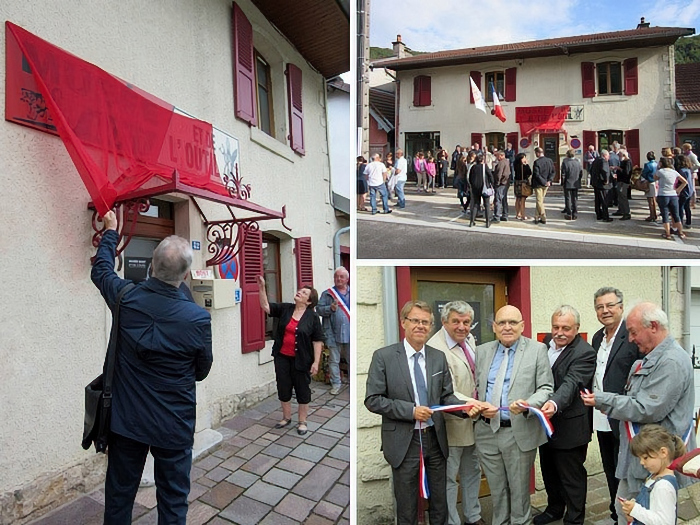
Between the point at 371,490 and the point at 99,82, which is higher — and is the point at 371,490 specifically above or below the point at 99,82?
below

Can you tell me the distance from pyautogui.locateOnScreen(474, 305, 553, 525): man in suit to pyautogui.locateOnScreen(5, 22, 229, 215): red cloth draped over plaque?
1.43 m

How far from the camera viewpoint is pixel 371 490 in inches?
62.2

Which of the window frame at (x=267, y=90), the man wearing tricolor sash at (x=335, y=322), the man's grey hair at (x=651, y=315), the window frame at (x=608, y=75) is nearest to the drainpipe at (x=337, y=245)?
the man wearing tricolor sash at (x=335, y=322)

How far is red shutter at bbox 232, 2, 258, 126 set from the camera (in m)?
2.61

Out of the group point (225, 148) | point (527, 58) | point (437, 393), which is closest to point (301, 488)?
point (437, 393)

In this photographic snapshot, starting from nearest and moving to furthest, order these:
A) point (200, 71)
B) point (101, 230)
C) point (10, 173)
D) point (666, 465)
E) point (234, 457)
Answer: point (666, 465), point (10, 173), point (101, 230), point (234, 457), point (200, 71)

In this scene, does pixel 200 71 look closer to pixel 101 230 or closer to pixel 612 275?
pixel 101 230

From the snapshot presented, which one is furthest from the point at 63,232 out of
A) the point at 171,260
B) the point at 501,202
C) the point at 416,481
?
the point at 501,202

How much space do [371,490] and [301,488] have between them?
0.35 m

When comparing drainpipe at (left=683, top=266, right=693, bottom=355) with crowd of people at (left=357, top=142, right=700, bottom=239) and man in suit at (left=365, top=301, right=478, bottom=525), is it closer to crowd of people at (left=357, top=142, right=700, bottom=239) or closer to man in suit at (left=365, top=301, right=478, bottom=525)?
crowd of people at (left=357, top=142, right=700, bottom=239)

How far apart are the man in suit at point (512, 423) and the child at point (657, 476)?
30cm

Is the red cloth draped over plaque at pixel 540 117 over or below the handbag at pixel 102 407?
over

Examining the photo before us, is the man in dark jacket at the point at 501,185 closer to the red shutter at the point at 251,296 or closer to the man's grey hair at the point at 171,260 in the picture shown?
the red shutter at the point at 251,296

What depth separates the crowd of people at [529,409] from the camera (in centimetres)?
138
